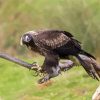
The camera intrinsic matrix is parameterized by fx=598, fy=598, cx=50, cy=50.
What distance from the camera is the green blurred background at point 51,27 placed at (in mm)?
17547

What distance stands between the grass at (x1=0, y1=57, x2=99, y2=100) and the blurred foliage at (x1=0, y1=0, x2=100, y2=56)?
1772 millimetres

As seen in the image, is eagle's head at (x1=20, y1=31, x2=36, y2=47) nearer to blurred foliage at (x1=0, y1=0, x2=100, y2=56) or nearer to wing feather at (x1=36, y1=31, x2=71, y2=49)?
wing feather at (x1=36, y1=31, x2=71, y2=49)

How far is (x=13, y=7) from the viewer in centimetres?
3125

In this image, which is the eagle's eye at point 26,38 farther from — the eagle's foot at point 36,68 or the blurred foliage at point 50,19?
the blurred foliage at point 50,19

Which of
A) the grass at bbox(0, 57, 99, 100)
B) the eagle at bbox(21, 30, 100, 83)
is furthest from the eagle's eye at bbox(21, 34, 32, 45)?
the grass at bbox(0, 57, 99, 100)

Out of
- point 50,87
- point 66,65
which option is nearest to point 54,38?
point 66,65

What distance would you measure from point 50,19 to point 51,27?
450 millimetres

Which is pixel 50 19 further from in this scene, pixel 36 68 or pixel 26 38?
pixel 26 38

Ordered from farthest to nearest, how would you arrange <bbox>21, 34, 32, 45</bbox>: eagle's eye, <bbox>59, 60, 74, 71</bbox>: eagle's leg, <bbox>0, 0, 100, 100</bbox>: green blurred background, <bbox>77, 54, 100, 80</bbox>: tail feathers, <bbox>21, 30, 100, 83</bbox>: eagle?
<bbox>0, 0, 100, 100</bbox>: green blurred background
<bbox>59, 60, 74, 71</bbox>: eagle's leg
<bbox>77, 54, 100, 80</bbox>: tail feathers
<bbox>21, 30, 100, 83</bbox>: eagle
<bbox>21, 34, 32, 45</bbox>: eagle's eye

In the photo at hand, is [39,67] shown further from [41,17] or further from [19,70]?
[41,17]

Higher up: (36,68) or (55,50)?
(55,50)

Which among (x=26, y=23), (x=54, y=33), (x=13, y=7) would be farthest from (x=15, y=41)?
(x=54, y=33)

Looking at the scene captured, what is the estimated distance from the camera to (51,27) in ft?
74.8

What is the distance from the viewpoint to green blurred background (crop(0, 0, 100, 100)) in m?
17.5
